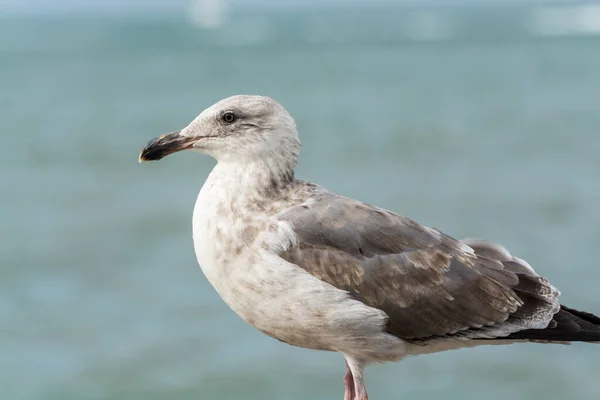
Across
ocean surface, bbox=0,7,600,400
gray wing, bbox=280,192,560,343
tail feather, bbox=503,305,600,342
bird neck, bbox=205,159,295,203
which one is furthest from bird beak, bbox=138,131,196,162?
ocean surface, bbox=0,7,600,400

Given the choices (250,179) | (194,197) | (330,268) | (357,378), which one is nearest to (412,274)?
(330,268)

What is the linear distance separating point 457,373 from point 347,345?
6.91 metres

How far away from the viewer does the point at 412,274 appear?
5.93m

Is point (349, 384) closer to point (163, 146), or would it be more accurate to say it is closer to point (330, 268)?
point (330, 268)

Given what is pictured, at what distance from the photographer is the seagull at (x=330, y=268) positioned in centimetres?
555

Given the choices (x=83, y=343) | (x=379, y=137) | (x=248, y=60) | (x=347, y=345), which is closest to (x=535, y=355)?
(x=83, y=343)

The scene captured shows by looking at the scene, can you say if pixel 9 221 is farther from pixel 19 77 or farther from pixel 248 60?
pixel 248 60

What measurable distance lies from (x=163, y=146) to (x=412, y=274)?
1437 mm

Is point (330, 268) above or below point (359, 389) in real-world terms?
above

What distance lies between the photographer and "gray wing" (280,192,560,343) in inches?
227

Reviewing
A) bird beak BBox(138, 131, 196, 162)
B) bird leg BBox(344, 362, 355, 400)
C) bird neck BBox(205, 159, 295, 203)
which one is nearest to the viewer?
bird neck BBox(205, 159, 295, 203)

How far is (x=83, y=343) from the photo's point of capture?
544 inches

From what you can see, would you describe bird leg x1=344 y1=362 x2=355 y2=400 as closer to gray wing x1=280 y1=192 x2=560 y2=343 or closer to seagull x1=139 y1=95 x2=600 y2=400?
seagull x1=139 y1=95 x2=600 y2=400

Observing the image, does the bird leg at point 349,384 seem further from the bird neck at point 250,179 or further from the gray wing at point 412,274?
the bird neck at point 250,179
